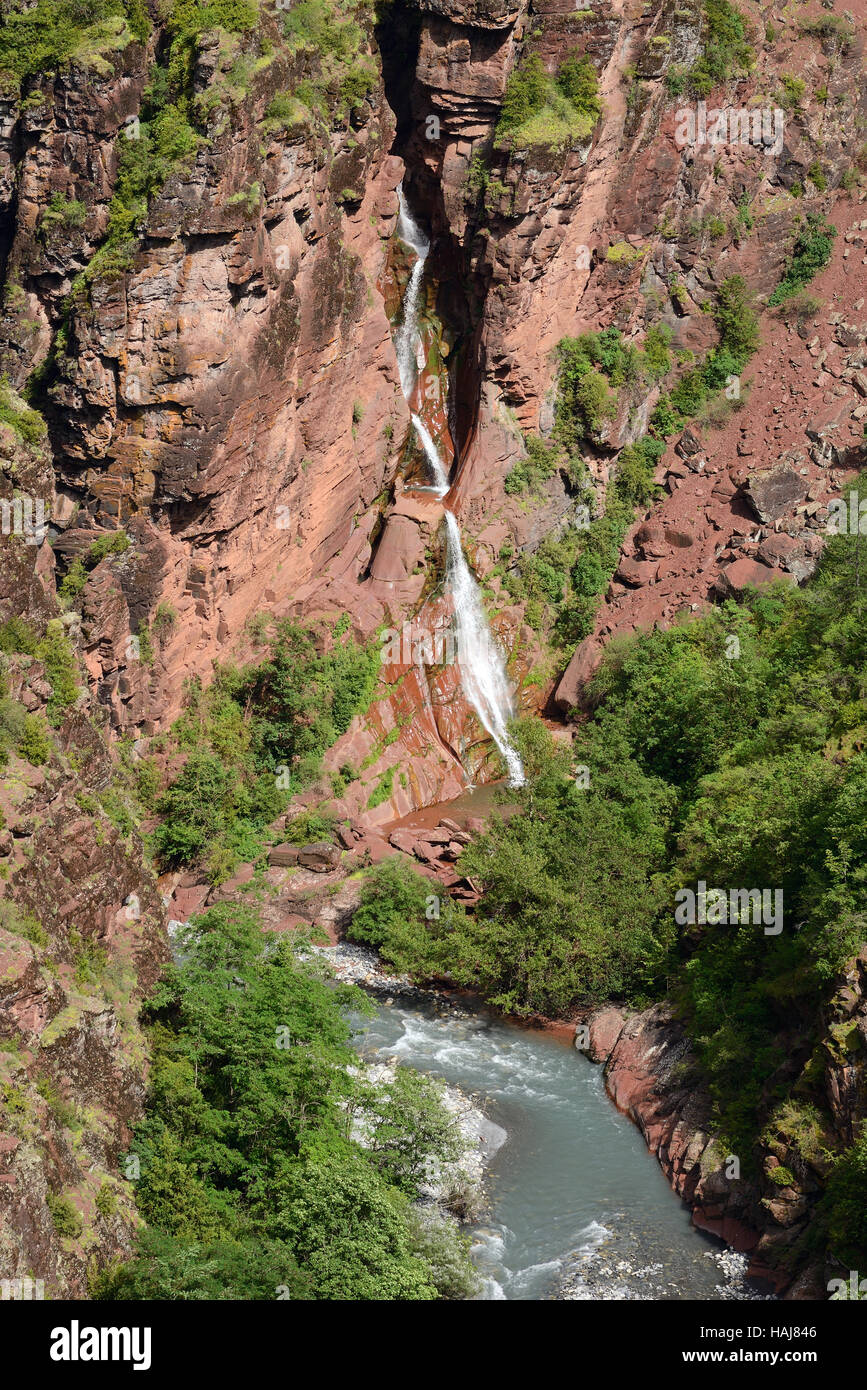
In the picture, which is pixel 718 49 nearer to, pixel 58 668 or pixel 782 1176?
pixel 58 668

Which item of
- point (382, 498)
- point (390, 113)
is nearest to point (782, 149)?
point (390, 113)

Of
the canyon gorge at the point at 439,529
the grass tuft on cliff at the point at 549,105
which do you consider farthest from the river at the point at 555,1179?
the grass tuft on cliff at the point at 549,105

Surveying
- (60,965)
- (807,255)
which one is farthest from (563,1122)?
(807,255)

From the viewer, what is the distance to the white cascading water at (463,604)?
47750mm

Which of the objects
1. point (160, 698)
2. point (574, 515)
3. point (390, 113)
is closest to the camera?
point (160, 698)

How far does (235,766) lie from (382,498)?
10556 mm

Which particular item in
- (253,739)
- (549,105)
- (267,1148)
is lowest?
(267,1148)

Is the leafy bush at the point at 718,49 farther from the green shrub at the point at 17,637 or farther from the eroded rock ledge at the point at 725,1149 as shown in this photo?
the green shrub at the point at 17,637

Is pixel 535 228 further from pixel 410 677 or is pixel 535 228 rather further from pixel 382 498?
pixel 410 677

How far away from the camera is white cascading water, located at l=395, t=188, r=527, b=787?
47.8 metres

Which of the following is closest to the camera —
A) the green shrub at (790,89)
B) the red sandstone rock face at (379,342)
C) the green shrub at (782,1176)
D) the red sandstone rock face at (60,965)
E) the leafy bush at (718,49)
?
the red sandstone rock face at (60,965)

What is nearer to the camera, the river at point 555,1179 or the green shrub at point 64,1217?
the green shrub at point 64,1217

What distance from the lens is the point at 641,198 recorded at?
49312mm

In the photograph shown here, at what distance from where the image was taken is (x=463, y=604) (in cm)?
4834
